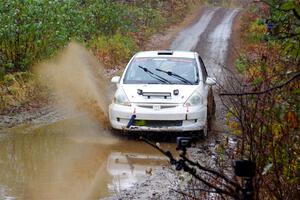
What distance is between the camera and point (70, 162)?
32.7 feet

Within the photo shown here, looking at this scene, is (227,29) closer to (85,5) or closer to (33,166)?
(85,5)

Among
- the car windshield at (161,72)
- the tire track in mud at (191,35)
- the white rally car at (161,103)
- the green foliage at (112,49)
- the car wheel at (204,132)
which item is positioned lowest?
the tire track in mud at (191,35)

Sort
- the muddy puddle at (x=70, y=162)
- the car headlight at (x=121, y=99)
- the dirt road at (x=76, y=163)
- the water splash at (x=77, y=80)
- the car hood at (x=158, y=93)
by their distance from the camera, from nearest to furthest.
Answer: the dirt road at (x=76, y=163) → the muddy puddle at (x=70, y=162) → the car hood at (x=158, y=93) → the car headlight at (x=121, y=99) → the water splash at (x=77, y=80)

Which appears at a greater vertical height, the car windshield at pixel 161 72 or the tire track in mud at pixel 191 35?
the car windshield at pixel 161 72

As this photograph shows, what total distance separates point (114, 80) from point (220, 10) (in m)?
36.7

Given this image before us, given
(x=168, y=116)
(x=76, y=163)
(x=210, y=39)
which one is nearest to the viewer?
(x=76, y=163)

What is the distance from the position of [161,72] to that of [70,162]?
128 inches

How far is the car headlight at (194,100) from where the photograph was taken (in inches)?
446

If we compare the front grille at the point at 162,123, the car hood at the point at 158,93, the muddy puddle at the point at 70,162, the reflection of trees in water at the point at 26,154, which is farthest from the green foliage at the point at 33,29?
the front grille at the point at 162,123

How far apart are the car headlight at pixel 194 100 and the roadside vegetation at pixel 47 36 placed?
4942mm

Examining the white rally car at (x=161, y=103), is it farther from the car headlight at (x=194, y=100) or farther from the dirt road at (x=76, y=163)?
the dirt road at (x=76, y=163)

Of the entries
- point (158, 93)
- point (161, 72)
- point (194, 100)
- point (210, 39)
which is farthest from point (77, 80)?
point (210, 39)

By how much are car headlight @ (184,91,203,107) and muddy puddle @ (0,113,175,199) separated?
0.92 metres

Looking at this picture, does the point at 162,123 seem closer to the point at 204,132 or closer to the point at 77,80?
the point at 204,132
